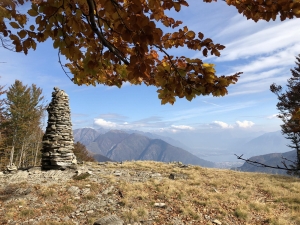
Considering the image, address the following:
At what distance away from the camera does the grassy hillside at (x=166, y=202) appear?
7.64 m

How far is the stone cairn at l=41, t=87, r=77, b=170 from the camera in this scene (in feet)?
41.6

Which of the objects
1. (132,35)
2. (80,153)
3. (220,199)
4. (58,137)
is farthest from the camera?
(80,153)

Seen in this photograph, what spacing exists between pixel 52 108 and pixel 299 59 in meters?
21.4

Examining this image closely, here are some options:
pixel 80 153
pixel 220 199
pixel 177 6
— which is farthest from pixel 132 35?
pixel 80 153

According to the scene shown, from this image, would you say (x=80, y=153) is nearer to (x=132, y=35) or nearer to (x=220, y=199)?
(x=220, y=199)

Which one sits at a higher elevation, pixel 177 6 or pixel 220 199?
pixel 177 6

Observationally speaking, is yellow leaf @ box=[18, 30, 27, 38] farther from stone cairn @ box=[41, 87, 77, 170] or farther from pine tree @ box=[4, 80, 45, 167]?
pine tree @ box=[4, 80, 45, 167]

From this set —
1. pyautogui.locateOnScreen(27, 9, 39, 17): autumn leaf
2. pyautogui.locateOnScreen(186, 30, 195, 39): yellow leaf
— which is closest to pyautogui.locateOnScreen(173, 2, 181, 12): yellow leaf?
pyautogui.locateOnScreen(186, 30, 195, 39): yellow leaf

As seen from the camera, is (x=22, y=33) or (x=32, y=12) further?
(x=22, y=33)

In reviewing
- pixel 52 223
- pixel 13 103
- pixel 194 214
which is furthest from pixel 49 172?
pixel 13 103

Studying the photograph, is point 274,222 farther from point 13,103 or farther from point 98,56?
point 13,103

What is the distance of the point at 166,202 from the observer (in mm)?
8898

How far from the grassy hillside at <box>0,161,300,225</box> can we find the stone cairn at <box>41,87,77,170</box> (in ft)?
7.35

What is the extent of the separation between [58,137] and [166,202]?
7.70 m
